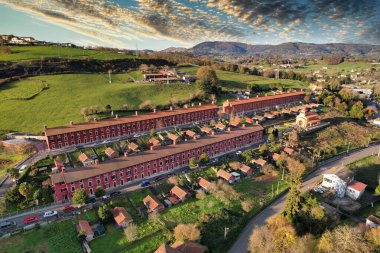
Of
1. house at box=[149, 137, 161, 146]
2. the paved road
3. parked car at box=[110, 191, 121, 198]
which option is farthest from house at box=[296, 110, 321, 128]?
parked car at box=[110, 191, 121, 198]

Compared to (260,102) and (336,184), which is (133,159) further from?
(260,102)

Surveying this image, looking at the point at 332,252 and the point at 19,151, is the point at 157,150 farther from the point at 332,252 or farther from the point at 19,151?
the point at 332,252

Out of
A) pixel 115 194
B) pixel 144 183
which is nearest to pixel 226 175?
pixel 144 183

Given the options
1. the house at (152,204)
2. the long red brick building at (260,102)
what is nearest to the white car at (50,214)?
the house at (152,204)

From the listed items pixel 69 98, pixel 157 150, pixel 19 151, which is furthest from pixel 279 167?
pixel 69 98

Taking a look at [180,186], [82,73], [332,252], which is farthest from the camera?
[82,73]

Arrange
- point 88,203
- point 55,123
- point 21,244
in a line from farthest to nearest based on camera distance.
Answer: point 55,123 → point 88,203 → point 21,244
